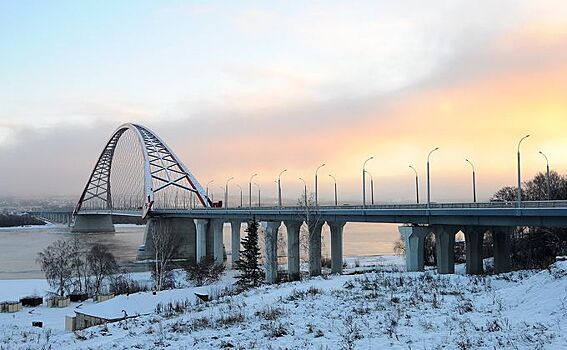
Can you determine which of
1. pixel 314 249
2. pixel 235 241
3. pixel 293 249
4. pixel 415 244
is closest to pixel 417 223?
pixel 415 244

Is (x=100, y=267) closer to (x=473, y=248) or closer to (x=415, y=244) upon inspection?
(x=415, y=244)

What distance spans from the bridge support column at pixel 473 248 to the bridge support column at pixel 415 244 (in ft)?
15.5

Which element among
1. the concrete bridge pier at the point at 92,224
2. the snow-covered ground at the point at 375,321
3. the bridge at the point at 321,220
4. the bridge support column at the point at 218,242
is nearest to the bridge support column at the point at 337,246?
the bridge at the point at 321,220

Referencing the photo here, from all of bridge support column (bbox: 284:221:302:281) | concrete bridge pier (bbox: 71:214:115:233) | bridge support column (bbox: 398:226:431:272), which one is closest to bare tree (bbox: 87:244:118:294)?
bridge support column (bbox: 284:221:302:281)

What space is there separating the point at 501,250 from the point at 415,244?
10607 millimetres

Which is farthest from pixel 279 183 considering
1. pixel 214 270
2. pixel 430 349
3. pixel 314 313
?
pixel 430 349

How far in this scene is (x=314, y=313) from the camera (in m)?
15.4

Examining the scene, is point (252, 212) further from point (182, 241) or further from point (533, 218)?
point (533, 218)

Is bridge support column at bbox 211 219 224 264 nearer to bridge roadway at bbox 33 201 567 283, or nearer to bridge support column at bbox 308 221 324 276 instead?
bridge roadway at bbox 33 201 567 283

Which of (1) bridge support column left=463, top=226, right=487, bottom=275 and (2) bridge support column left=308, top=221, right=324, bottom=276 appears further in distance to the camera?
(2) bridge support column left=308, top=221, right=324, bottom=276

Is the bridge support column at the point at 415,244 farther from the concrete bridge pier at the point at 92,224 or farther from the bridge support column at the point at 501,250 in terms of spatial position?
the concrete bridge pier at the point at 92,224

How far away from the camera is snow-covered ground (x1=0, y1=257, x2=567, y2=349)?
37.7ft

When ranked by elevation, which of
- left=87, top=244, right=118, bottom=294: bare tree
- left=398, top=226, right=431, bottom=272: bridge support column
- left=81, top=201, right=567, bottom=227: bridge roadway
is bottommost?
left=87, top=244, right=118, bottom=294: bare tree

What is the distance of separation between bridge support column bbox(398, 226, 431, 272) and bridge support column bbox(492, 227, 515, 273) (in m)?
8.40
